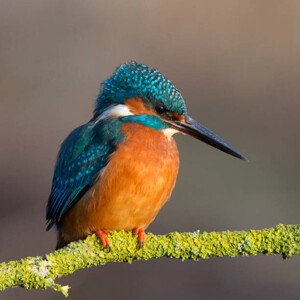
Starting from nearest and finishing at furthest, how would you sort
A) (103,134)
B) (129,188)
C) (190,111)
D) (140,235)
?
1. (140,235)
2. (129,188)
3. (103,134)
4. (190,111)

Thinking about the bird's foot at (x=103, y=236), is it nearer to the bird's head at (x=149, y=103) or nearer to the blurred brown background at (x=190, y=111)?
the bird's head at (x=149, y=103)

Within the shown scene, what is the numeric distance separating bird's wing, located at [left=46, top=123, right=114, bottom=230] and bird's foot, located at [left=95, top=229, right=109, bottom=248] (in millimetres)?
270

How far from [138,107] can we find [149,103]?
0.17 ft

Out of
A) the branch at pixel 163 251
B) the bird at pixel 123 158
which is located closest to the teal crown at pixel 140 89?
the bird at pixel 123 158

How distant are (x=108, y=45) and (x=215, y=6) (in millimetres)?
1039

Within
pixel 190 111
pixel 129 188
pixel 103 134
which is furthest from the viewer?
pixel 190 111

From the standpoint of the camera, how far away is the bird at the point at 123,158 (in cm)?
331

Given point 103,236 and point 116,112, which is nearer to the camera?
point 103,236

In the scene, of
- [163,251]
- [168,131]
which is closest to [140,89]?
[168,131]

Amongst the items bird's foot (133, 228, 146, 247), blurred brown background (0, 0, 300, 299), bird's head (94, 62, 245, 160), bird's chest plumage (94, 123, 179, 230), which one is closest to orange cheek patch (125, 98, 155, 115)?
bird's head (94, 62, 245, 160)

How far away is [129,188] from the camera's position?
10.8 ft

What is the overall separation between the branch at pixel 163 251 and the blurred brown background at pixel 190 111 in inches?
97.5

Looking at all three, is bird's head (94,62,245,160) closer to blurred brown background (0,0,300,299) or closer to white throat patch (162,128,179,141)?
white throat patch (162,128,179,141)

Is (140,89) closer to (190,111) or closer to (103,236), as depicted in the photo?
(103,236)
